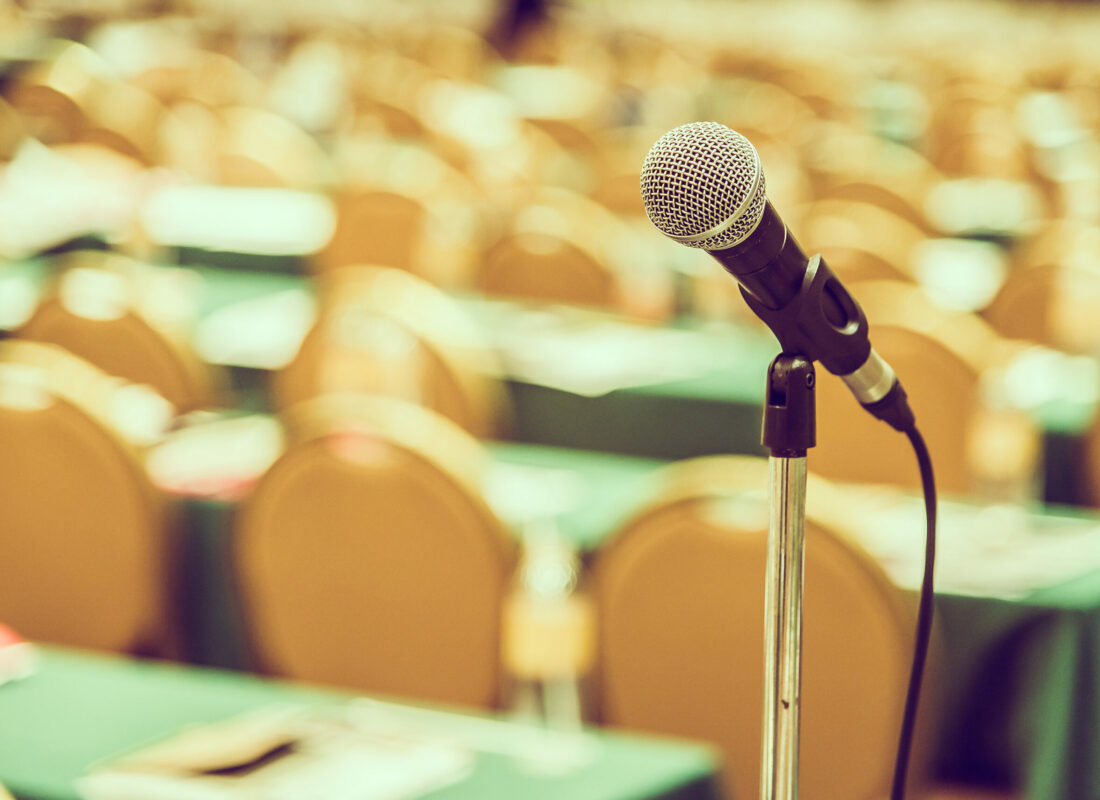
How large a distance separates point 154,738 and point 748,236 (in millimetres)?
1228

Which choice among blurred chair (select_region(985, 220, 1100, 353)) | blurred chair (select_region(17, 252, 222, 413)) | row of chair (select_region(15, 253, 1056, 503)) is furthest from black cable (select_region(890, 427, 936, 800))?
blurred chair (select_region(985, 220, 1100, 353))

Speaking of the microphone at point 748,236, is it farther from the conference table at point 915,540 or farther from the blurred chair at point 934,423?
the blurred chair at point 934,423

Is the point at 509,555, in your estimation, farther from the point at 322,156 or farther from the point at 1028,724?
the point at 322,156

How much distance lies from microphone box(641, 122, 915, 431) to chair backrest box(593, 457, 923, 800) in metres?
1.21

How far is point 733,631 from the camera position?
8.09 ft

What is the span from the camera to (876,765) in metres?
2.36

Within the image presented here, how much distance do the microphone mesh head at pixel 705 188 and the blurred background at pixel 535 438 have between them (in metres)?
0.49

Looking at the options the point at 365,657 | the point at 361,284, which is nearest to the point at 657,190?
the point at 365,657

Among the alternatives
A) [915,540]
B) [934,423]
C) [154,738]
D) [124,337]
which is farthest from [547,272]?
[154,738]

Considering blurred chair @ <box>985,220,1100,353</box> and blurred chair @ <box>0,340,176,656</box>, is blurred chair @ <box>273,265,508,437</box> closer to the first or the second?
blurred chair @ <box>0,340,176,656</box>

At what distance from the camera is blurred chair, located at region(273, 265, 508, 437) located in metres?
4.09

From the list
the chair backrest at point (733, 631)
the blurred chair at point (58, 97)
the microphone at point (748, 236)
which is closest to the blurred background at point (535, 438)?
the chair backrest at point (733, 631)

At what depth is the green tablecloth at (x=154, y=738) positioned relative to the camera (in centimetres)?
183

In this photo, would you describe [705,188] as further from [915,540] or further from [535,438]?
[535,438]
